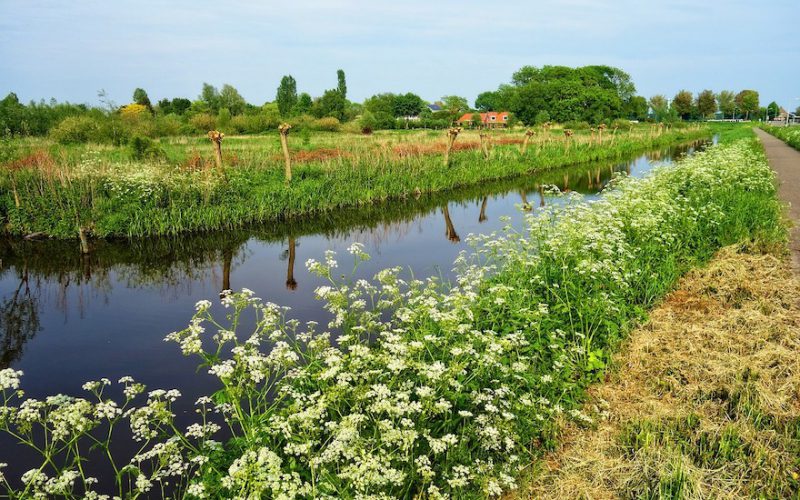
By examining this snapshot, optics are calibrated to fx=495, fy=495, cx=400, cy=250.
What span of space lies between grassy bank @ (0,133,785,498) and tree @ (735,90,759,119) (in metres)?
157

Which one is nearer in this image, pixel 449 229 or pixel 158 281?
pixel 158 281

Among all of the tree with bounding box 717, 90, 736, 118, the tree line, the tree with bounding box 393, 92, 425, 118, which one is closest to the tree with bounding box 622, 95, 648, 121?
the tree line

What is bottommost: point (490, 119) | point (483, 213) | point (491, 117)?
point (483, 213)

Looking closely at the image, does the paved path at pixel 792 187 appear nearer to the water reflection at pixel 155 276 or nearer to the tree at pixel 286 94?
the water reflection at pixel 155 276

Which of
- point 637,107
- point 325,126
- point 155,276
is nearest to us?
point 155,276

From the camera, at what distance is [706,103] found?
11912 cm

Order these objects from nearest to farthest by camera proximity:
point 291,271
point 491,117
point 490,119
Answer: point 291,271 < point 490,119 < point 491,117

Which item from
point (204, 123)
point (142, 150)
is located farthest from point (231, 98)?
point (142, 150)

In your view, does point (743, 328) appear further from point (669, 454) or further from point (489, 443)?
point (489, 443)

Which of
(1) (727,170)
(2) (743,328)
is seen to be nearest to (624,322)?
(2) (743,328)

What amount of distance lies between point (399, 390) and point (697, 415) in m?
2.88

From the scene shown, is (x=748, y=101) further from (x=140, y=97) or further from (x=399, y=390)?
(x=399, y=390)

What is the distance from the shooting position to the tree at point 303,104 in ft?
301

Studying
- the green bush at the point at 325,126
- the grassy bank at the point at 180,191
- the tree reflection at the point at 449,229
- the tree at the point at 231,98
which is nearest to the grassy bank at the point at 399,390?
the tree reflection at the point at 449,229
